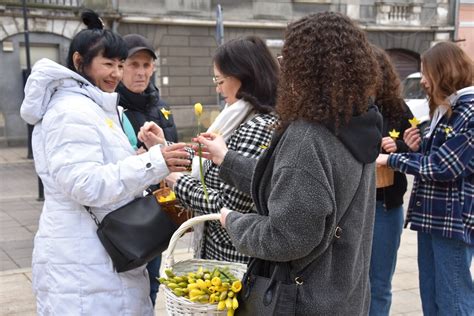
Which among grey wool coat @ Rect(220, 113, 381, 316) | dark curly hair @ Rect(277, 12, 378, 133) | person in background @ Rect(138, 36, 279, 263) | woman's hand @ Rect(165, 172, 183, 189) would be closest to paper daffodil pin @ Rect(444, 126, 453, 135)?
person in background @ Rect(138, 36, 279, 263)

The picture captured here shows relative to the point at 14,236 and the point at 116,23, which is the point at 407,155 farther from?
the point at 116,23

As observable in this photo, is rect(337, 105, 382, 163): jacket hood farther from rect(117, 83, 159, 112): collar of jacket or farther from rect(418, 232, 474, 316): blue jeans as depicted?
rect(117, 83, 159, 112): collar of jacket

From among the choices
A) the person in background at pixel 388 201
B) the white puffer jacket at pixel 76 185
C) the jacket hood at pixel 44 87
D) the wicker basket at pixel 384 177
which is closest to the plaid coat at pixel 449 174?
the wicker basket at pixel 384 177

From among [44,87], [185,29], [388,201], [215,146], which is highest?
[185,29]

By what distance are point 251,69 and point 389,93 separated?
1.20 meters

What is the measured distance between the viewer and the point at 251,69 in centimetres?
243

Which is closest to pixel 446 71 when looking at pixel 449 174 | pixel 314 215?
pixel 449 174

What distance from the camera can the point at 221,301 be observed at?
1.91 meters

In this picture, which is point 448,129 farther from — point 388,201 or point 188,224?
point 188,224

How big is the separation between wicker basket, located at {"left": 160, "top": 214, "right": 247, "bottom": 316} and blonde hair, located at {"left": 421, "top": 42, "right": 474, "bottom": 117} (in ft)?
5.34

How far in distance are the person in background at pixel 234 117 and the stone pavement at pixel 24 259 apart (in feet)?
6.44

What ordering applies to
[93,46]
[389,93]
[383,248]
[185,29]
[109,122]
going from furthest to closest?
[185,29] → [383,248] → [389,93] → [93,46] → [109,122]

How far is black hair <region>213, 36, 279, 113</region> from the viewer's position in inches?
95.3

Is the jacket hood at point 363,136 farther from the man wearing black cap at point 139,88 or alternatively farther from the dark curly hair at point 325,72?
the man wearing black cap at point 139,88
